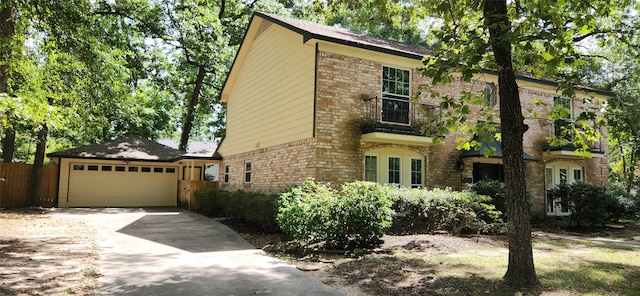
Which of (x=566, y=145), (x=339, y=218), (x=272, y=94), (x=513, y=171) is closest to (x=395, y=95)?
(x=272, y=94)

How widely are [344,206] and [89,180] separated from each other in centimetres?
1868

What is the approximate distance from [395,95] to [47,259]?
10217 mm

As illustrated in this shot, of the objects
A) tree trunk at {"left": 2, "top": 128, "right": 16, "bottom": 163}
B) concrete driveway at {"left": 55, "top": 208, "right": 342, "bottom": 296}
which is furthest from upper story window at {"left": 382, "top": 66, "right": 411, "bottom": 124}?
tree trunk at {"left": 2, "top": 128, "right": 16, "bottom": 163}

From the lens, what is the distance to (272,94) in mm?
15570

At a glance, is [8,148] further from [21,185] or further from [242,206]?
[242,206]

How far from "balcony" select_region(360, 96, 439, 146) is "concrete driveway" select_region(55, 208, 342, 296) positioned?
15.9 ft

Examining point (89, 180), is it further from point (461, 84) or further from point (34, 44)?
point (461, 84)

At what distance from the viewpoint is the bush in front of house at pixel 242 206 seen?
1174 centimetres

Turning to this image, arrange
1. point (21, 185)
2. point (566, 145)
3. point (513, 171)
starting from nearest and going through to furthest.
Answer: point (513, 171)
point (566, 145)
point (21, 185)

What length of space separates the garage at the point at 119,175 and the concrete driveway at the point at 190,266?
918 cm

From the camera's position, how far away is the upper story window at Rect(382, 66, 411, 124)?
1351 centimetres

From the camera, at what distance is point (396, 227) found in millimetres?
11156

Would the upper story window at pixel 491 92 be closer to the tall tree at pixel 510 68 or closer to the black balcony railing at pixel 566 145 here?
the black balcony railing at pixel 566 145

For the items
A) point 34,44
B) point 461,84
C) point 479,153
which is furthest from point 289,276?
point 34,44
